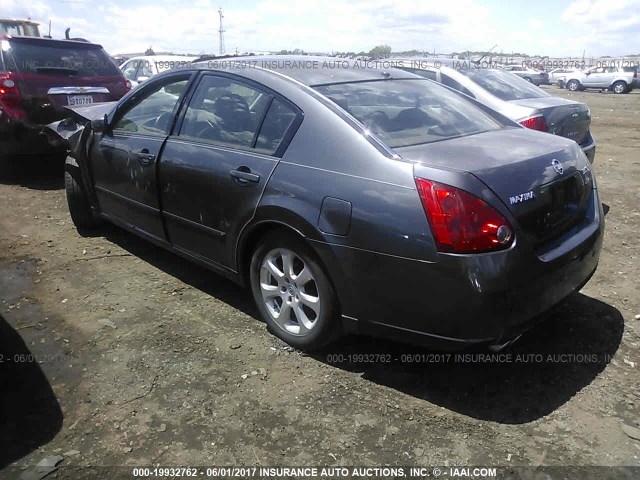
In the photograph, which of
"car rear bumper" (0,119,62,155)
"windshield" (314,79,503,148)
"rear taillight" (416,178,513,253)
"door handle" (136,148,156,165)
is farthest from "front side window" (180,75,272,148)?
"car rear bumper" (0,119,62,155)

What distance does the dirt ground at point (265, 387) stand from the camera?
92.9 inches

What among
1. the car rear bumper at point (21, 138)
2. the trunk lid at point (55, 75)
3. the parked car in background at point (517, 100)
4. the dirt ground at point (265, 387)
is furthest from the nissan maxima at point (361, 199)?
the trunk lid at point (55, 75)

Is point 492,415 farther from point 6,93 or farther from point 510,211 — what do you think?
point 6,93

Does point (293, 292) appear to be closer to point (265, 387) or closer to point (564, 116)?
point (265, 387)

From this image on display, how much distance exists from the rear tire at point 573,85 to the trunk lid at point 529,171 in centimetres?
3340

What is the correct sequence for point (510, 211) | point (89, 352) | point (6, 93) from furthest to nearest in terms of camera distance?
point (6, 93)
point (89, 352)
point (510, 211)

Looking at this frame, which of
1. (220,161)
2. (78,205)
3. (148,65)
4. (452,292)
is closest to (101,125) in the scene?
(78,205)

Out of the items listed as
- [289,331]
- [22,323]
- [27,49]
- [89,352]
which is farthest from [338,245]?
[27,49]

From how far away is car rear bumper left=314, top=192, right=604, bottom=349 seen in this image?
2.32 meters

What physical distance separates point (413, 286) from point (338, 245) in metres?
0.42

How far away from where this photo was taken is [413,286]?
2.43m

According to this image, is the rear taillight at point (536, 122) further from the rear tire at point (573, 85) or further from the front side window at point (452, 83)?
the rear tire at point (573, 85)

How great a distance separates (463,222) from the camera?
7.59 ft

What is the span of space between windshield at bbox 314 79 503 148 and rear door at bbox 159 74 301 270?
37cm
